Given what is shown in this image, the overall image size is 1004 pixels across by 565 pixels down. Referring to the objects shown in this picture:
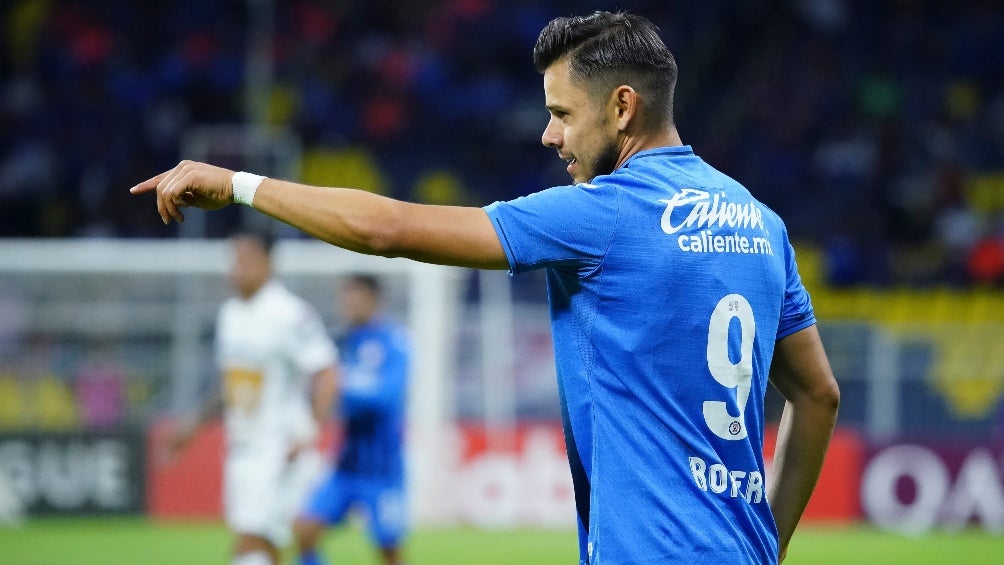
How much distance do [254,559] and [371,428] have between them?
2.01 m

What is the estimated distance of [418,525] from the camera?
47.8ft

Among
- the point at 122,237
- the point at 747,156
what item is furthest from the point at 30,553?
the point at 747,156

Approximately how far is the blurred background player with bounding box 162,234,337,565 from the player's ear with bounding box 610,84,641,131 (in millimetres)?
5550

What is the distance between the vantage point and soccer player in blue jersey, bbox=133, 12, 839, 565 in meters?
2.88

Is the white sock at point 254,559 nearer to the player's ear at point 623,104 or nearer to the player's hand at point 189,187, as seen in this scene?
the player's hand at point 189,187

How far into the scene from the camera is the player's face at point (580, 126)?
10.1 feet

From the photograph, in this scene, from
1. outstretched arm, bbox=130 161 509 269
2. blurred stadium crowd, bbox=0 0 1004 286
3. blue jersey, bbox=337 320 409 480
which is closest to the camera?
outstretched arm, bbox=130 161 509 269

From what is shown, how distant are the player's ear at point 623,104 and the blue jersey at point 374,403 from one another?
23.3ft

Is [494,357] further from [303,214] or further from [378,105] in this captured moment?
[303,214]

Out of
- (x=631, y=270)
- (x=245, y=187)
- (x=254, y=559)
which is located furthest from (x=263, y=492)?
(x=631, y=270)

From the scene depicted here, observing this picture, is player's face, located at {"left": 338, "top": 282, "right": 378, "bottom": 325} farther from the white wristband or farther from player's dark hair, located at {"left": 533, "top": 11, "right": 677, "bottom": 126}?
the white wristband

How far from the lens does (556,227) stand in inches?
114

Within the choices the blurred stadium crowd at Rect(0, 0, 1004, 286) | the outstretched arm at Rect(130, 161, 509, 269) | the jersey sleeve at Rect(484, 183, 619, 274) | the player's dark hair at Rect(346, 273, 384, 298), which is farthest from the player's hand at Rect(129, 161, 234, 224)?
the blurred stadium crowd at Rect(0, 0, 1004, 286)

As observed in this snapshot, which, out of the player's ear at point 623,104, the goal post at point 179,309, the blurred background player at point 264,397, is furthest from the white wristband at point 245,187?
the goal post at point 179,309
